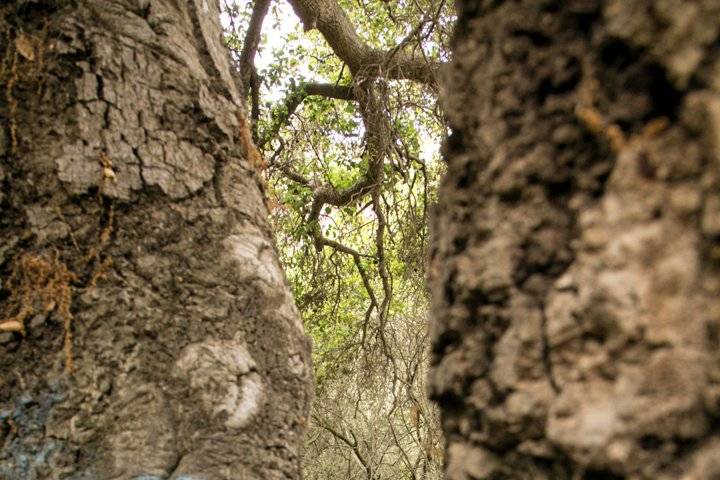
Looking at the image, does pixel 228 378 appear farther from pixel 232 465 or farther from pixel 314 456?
pixel 314 456

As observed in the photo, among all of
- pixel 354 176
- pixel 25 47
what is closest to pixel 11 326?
pixel 25 47

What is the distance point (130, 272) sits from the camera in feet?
4.89

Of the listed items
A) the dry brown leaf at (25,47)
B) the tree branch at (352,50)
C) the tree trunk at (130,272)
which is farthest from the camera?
the tree branch at (352,50)

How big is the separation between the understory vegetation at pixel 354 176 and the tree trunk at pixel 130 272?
2943 millimetres

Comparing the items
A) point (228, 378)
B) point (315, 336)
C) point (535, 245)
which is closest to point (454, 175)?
point (535, 245)

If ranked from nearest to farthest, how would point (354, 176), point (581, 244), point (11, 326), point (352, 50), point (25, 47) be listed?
point (581, 244)
point (11, 326)
point (25, 47)
point (352, 50)
point (354, 176)

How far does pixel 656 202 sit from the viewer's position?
54 cm

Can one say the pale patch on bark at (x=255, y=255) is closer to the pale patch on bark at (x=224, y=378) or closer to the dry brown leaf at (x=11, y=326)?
the pale patch on bark at (x=224, y=378)

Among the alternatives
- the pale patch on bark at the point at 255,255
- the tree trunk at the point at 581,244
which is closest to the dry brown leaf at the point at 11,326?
the pale patch on bark at the point at 255,255

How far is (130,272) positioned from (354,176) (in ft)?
16.0

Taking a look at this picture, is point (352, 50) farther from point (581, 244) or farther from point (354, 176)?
point (581, 244)

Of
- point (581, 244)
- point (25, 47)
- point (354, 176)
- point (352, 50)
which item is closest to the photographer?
point (581, 244)

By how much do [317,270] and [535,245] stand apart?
5.14 m

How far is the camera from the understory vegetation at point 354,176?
5.00 metres
